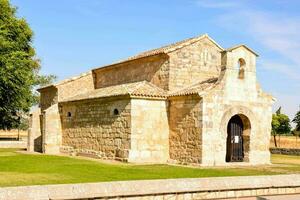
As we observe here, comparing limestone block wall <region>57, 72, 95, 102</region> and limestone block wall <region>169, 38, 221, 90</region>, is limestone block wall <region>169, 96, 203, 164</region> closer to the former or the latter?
limestone block wall <region>169, 38, 221, 90</region>

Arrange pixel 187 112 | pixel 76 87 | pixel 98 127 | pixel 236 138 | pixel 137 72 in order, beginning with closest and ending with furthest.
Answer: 1. pixel 187 112
2. pixel 236 138
3. pixel 98 127
4. pixel 137 72
5. pixel 76 87

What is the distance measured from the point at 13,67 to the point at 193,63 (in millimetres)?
11193

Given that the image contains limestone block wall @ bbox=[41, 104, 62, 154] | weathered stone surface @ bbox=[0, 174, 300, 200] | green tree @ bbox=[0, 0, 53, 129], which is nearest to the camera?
weathered stone surface @ bbox=[0, 174, 300, 200]

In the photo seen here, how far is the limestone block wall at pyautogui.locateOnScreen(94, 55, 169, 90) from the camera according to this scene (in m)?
22.6

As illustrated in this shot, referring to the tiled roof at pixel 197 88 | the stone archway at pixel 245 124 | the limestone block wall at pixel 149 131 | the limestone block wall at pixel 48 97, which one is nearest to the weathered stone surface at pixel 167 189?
the tiled roof at pixel 197 88

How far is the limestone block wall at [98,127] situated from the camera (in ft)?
68.5

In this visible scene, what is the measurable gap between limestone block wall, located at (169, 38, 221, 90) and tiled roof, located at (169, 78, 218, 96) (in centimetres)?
70

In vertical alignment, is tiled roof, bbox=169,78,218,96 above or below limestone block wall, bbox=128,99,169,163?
above

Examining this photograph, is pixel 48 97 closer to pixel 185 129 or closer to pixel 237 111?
pixel 185 129

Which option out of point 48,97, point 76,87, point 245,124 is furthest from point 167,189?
point 48,97

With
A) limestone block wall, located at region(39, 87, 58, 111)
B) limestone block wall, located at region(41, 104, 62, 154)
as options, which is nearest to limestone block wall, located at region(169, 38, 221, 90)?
limestone block wall, located at region(41, 104, 62, 154)

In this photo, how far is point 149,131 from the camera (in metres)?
20.9

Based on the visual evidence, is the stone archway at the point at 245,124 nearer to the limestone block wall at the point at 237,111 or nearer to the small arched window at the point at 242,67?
the limestone block wall at the point at 237,111

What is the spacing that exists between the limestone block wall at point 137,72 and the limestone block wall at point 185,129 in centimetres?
185
